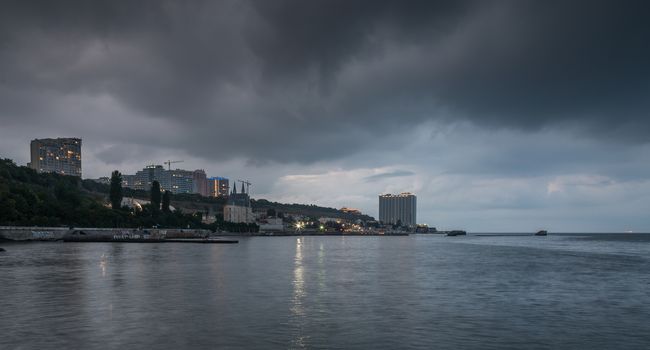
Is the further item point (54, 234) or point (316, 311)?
point (54, 234)

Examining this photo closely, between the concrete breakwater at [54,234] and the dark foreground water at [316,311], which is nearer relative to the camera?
the dark foreground water at [316,311]

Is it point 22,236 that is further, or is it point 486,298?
point 22,236

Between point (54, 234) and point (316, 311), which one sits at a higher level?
point (316, 311)

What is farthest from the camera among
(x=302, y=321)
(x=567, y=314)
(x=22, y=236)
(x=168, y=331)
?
(x=22, y=236)

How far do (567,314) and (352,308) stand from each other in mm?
15421

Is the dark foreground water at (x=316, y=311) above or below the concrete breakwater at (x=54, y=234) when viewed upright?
above

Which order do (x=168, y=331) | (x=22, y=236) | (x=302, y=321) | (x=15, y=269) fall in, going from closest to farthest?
(x=168, y=331) → (x=302, y=321) → (x=15, y=269) → (x=22, y=236)

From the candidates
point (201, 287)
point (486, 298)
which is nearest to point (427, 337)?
point (486, 298)

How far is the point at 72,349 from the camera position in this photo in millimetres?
25094

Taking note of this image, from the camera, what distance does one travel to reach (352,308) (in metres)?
38.5

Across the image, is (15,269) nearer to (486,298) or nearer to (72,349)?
(72,349)

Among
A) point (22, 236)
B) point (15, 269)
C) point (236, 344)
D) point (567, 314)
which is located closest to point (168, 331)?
point (236, 344)

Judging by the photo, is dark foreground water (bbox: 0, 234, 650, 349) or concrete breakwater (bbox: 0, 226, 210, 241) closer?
dark foreground water (bbox: 0, 234, 650, 349)

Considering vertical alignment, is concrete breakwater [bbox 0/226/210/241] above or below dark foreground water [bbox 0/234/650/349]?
below
